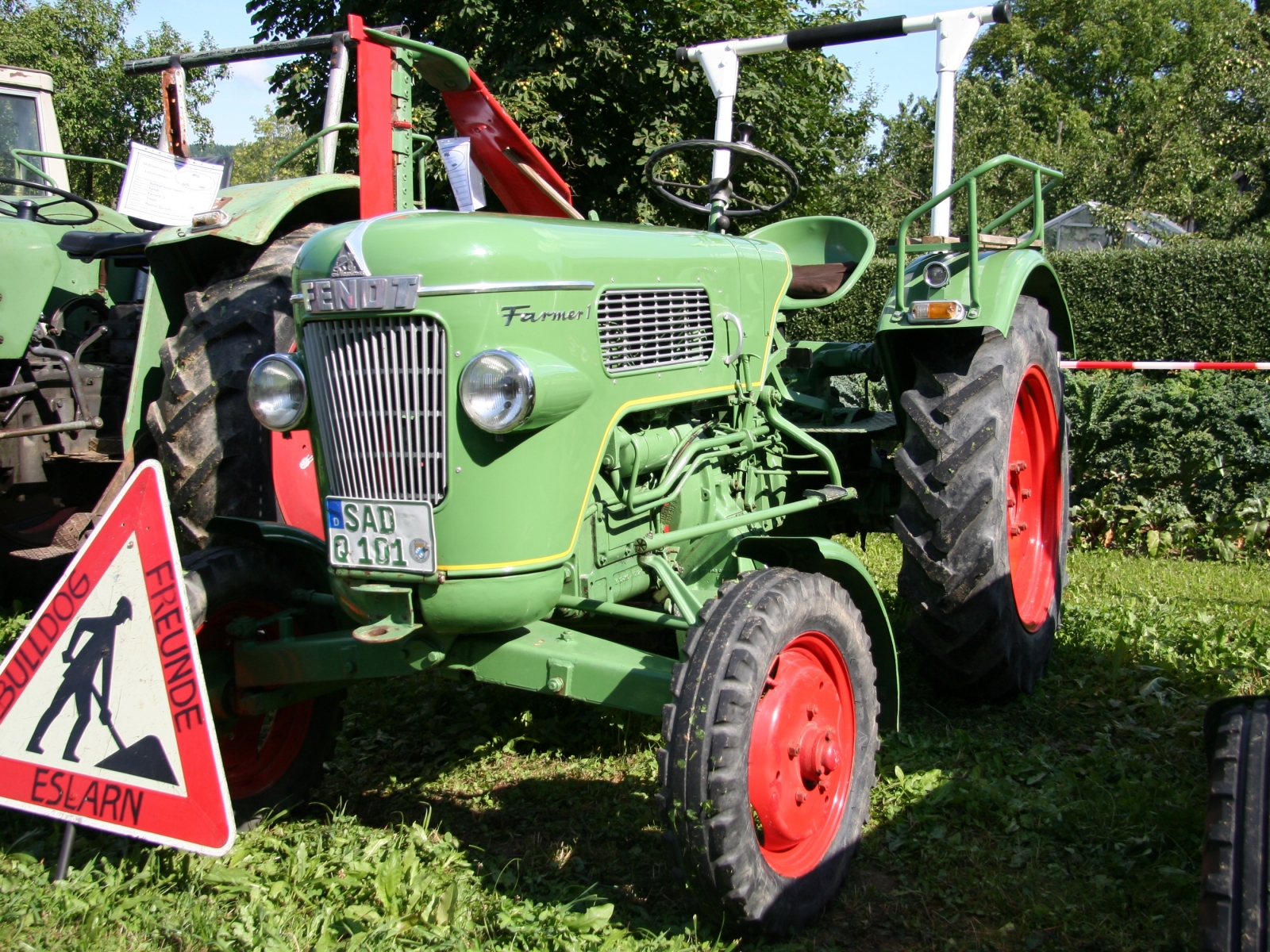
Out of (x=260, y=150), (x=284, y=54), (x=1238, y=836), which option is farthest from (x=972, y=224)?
(x=260, y=150)

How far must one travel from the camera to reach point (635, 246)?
2.79m

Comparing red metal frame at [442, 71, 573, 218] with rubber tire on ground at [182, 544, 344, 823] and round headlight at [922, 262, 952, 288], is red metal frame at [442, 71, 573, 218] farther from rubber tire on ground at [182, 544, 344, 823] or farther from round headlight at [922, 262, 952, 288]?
rubber tire on ground at [182, 544, 344, 823]

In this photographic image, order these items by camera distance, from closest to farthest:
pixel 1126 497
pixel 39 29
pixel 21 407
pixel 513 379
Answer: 1. pixel 513 379
2. pixel 21 407
3. pixel 1126 497
4. pixel 39 29

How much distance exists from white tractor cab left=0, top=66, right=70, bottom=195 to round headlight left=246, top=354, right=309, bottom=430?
416cm

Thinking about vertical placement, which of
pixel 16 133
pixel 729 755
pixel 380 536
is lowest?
pixel 729 755

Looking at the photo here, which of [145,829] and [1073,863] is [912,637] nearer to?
[1073,863]

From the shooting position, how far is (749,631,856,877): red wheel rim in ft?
7.93

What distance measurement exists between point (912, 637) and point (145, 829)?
232 cm

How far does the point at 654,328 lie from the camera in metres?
2.84

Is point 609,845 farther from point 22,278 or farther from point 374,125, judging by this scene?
point 22,278

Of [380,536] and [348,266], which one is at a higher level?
[348,266]

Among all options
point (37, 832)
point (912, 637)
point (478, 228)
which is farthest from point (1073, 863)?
point (37, 832)

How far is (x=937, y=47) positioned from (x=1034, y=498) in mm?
1794

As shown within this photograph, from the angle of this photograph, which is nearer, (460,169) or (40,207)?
(460,169)
